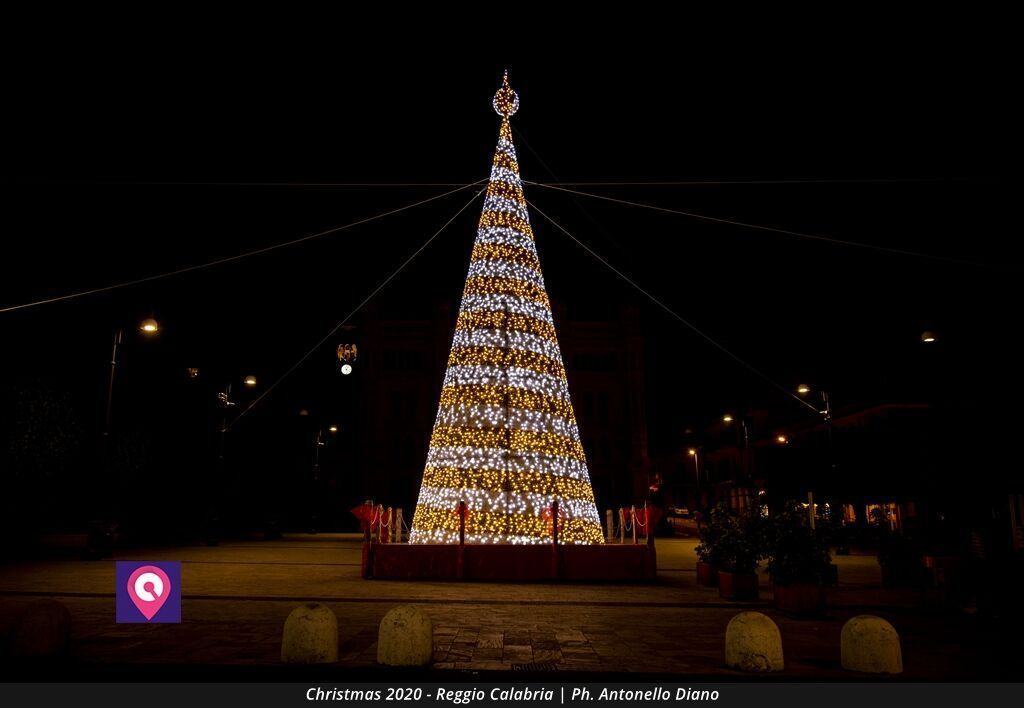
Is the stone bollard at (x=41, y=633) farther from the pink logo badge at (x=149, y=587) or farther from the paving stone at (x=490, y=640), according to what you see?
the paving stone at (x=490, y=640)

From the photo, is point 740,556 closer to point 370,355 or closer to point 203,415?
point 203,415

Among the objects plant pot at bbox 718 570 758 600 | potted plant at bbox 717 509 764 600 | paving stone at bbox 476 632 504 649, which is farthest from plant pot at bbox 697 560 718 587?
paving stone at bbox 476 632 504 649

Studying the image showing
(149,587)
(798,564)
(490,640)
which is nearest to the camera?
(149,587)

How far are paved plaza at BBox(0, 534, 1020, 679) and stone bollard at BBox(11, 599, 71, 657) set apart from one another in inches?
11.7

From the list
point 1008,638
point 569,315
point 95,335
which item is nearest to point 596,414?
point 569,315

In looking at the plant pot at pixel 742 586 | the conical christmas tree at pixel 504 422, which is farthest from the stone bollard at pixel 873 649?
the conical christmas tree at pixel 504 422

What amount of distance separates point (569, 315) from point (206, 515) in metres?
30.0

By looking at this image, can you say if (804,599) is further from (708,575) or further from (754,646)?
(754,646)

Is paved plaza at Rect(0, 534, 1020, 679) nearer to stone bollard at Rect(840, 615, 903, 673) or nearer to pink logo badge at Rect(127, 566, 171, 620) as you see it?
stone bollard at Rect(840, 615, 903, 673)

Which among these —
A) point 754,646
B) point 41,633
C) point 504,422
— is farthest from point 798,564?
point 41,633

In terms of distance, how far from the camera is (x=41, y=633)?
6488mm

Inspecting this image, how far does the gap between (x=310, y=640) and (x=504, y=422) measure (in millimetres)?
9024

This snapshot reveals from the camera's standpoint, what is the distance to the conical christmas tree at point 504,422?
14.9 m

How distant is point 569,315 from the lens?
50.5 meters
